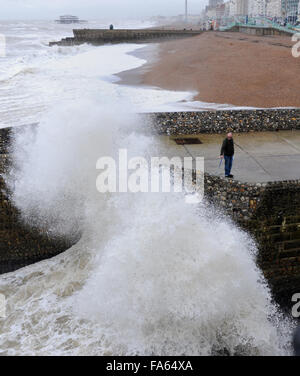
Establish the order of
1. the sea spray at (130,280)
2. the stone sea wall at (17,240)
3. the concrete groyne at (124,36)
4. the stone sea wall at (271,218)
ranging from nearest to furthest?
the sea spray at (130,280)
the stone sea wall at (271,218)
the stone sea wall at (17,240)
the concrete groyne at (124,36)

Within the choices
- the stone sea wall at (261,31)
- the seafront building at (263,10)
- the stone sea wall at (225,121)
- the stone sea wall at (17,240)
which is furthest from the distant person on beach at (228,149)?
the seafront building at (263,10)

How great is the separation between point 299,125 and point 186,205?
16.7ft

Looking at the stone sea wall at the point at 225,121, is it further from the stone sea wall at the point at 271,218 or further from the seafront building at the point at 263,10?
the seafront building at the point at 263,10

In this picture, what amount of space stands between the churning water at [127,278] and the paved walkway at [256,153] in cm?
87

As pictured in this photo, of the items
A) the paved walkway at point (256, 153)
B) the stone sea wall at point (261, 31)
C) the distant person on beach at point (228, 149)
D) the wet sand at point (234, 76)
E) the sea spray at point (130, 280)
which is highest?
the stone sea wall at point (261, 31)

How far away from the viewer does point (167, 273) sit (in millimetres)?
6605

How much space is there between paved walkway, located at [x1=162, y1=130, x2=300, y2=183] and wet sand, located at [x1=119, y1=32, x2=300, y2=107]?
12.9 ft

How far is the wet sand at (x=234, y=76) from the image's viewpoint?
46.7 ft

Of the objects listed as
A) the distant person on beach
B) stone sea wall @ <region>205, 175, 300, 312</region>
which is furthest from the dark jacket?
stone sea wall @ <region>205, 175, 300, 312</region>

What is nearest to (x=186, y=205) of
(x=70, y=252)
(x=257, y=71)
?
(x=70, y=252)

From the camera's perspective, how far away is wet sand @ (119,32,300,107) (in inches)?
560

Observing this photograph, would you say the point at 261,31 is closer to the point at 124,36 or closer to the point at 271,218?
the point at 124,36

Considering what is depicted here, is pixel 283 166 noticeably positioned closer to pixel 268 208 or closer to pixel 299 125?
pixel 268 208

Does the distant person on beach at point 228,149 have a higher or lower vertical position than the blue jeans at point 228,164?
higher
